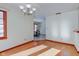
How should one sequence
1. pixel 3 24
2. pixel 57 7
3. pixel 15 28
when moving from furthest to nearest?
pixel 15 28
pixel 57 7
pixel 3 24

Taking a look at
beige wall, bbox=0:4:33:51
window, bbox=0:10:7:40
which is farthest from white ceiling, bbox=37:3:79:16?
window, bbox=0:10:7:40

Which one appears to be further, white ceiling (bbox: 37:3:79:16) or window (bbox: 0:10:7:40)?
window (bbox: 0:10:7:40)

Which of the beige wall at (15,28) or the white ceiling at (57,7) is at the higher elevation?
the white ceiling at (57,7)

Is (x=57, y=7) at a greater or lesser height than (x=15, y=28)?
greater

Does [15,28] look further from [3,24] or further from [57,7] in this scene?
[57,7]

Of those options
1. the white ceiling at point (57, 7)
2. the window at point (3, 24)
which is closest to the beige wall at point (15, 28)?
the window at point (3, 24)

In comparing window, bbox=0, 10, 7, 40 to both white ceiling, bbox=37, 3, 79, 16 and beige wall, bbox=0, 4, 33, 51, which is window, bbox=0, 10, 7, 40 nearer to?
beige wall, bbox=0, 4, 33, 51

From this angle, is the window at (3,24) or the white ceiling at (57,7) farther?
the window at (3,24)

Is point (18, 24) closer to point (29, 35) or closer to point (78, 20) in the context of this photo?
point (29, 35)

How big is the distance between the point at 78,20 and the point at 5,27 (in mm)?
4088

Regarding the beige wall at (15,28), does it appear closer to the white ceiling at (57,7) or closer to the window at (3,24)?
the window at (3,24)

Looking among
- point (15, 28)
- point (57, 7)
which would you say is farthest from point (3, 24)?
point (57, 7)

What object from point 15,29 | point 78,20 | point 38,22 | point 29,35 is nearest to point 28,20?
point 29,35

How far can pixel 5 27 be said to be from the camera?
190 inches
